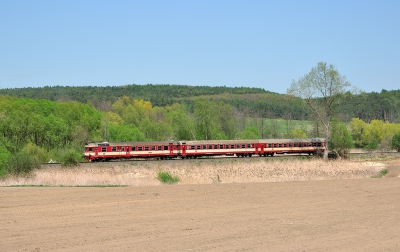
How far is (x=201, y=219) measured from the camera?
759 inches

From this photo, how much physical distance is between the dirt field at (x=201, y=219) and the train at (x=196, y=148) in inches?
1043

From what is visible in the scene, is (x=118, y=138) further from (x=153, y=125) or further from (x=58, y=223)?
(x=58, y=223)

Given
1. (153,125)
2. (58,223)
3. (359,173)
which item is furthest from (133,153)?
(153,125)

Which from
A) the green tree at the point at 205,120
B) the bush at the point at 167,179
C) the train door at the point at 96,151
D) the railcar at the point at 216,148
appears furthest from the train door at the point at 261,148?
the bush at the point at 167,179

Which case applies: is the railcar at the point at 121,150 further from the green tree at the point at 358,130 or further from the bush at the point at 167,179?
the green tree at the point at 358,130

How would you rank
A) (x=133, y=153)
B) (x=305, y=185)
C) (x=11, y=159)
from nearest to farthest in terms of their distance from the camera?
(x=305, y=185), (x=11, y=159), (x=133, y=153)

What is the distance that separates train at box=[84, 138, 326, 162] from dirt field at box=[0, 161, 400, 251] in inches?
1043

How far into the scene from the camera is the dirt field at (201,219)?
15398mm

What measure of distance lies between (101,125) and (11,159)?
40.2m

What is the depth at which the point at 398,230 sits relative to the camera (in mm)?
17328

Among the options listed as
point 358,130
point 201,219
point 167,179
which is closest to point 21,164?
point 167,179

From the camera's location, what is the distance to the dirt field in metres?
15.4

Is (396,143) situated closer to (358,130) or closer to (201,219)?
(358,130)

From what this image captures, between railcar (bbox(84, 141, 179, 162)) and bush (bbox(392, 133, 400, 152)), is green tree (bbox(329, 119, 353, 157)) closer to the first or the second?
railcar (bbox(84, 141, 179, 162))
